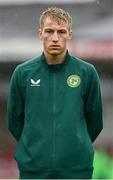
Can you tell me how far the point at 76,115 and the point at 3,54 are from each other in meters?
2.32

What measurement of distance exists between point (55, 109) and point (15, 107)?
32cm

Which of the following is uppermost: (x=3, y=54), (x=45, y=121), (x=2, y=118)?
(x=45, y=121)

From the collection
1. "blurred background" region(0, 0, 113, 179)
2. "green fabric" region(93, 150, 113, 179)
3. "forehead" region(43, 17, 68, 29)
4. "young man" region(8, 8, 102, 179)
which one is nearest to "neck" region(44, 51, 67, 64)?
"young man" region(8, 8, 102, 179)

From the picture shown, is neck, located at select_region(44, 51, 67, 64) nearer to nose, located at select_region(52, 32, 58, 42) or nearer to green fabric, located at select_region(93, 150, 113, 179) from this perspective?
nose, located at select_region(52, 32, 58, 42)

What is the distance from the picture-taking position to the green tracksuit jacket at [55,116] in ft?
11.0

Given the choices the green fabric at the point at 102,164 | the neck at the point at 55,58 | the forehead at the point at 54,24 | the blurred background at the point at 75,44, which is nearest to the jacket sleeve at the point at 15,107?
the neck at the point at 55,58

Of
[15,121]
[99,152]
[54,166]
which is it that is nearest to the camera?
[54,166]

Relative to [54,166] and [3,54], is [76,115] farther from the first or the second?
[3,54]

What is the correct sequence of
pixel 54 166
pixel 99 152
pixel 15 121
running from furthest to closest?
pixel 99 152
pixel 15 121
pixel 54 166

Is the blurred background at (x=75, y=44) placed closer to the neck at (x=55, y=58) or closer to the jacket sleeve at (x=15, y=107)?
the jacket sleeve at (x=15, y=107)

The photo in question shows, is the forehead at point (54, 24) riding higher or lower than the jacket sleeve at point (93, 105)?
higher

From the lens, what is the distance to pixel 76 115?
3.37 metres

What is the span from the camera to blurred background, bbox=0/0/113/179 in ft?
18.2

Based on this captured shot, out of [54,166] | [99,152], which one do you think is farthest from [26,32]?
[54,166]
